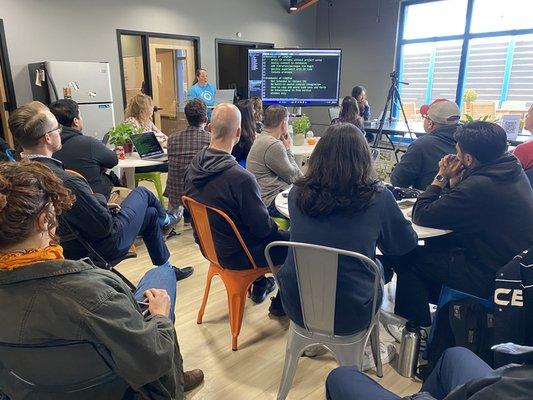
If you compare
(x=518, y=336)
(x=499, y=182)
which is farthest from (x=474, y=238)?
(x=518, y=336)

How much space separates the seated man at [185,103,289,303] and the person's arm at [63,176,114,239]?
0.43 meters

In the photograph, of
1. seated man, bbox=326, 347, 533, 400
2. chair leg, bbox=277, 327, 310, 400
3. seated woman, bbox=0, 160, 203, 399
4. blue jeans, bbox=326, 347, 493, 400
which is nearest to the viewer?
seated man, bbox=326, 347, 533, 400

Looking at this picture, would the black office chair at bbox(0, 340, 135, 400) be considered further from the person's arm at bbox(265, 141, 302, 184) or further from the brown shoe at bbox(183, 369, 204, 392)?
the person's arm at bbox(265, 141, 302, 184)

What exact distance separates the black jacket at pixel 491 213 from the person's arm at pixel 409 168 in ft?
2.50

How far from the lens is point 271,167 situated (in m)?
2.63

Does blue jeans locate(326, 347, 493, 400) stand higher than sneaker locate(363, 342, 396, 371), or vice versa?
blue jeans locate(326, 347, 493, 400)

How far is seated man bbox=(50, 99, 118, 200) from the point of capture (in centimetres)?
259

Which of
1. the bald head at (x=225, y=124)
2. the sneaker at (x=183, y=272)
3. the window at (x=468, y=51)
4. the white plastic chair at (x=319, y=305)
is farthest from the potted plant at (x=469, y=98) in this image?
the white plastic chair at (x=319, y=305)

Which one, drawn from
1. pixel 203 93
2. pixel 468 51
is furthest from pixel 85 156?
pixel 468 51

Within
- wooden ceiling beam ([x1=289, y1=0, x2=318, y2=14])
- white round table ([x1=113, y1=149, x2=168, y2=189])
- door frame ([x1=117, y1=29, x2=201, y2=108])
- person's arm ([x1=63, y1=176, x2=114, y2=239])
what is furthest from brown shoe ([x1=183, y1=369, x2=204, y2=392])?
wooden ceiling beam ([x1=289, y1=0, x2=318, y2=14])

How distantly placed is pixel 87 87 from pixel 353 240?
4.62 m

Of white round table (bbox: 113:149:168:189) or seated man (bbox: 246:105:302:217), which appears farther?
white round table (bbox: 113:149:168:189)

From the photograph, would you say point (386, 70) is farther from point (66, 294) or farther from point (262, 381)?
point (66, 294)

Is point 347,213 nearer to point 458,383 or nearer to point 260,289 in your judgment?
point 458,383
